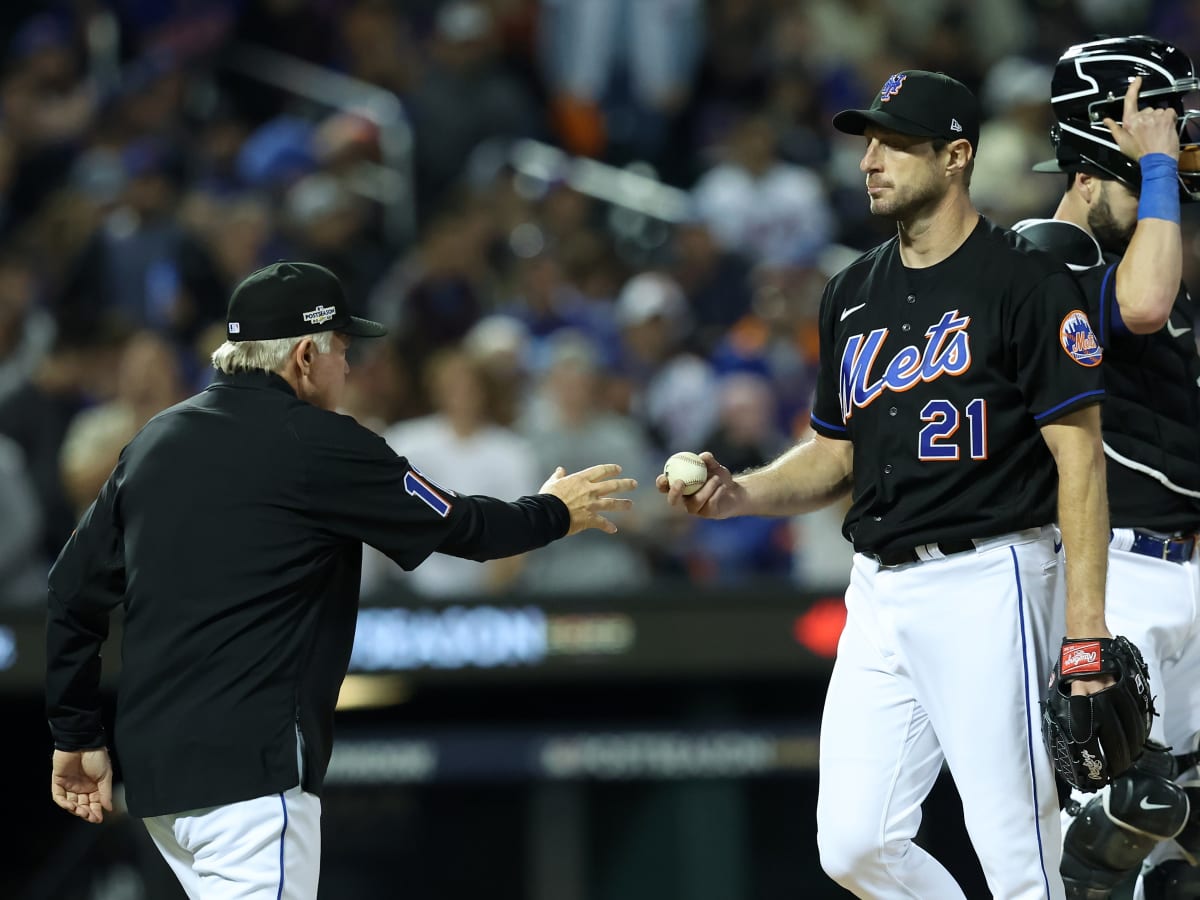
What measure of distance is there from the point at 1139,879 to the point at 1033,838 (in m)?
0.89

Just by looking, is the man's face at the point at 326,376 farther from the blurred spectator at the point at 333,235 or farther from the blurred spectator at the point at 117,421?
the blurred spectator at the point at 333,235

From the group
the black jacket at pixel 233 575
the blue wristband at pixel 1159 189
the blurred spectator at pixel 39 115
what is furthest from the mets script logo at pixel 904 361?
the blurred spectator at pixel 39 115

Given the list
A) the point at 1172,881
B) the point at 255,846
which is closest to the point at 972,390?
the point at 1172,881

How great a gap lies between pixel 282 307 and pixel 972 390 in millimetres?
1535

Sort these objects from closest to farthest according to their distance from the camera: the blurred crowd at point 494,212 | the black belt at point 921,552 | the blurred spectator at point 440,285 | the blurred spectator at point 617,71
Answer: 1. the black belt at point 921,552
2. the blurred crowd at point 494,212
3. the blurred spectator at point 440,285
4. the blurred spectator at point 617,71

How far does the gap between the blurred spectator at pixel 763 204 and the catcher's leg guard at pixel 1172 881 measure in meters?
6.10

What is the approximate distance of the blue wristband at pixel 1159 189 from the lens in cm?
388

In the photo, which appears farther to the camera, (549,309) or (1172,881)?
(549,309)

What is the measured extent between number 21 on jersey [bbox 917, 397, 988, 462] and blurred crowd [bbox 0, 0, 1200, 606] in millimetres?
3572

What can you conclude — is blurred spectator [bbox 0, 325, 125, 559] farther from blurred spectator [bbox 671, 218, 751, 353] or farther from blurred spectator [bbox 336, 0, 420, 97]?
blurred spectator [bbox 336, 0, 420, 97]

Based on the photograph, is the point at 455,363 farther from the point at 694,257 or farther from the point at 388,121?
the point at 388,121

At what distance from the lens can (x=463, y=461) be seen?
7.63m

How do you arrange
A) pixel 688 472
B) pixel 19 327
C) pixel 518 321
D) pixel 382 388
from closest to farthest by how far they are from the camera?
1. pixel 688 472
2. pixel 382 388
3. pixel 19 327
4. pixel 518 321

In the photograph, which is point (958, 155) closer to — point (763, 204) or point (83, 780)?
point (83, 780)
